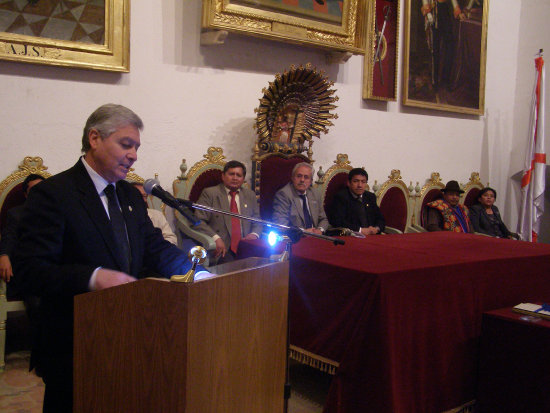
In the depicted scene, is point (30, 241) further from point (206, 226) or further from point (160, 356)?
point (206, 226)

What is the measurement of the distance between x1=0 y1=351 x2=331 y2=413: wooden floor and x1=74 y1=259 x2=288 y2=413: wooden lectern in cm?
170

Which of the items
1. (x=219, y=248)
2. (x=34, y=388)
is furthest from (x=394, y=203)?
(x=34, y=388)

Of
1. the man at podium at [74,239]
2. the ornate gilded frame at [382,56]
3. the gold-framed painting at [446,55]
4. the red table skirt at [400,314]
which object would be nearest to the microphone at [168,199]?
the man at podium at [74,239]

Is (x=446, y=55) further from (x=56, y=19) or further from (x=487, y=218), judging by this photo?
(x=56, y=19)

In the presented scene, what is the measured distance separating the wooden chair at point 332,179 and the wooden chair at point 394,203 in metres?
0.57

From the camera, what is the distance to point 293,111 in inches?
217

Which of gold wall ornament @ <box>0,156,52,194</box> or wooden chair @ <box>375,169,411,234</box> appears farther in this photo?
wooden chair @ <box>375,169,411,234</box>

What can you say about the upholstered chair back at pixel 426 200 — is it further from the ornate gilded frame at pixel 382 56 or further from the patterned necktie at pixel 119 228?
the patterned necktie at pixel 119 228

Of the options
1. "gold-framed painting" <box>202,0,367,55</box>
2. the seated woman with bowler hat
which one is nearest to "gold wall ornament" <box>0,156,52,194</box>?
"gold-framed painting" <box>202,0,367,55</box>

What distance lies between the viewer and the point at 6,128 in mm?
4164

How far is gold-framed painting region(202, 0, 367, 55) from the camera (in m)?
4.87

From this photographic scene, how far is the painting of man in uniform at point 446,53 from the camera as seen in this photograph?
698 cm

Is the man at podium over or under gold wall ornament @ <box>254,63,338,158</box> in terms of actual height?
under

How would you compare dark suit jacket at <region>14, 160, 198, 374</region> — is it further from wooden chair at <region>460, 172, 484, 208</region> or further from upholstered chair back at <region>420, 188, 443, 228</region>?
wooden chair at <region>460, 172, 484, 208</region>
